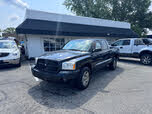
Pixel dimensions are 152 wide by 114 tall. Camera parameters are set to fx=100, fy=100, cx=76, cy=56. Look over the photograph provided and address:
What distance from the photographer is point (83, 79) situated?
356cm

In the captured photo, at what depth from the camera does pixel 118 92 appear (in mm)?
3479

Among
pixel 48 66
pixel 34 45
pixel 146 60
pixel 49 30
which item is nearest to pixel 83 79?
pixel 48 66

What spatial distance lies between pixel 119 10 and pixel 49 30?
88.1ft

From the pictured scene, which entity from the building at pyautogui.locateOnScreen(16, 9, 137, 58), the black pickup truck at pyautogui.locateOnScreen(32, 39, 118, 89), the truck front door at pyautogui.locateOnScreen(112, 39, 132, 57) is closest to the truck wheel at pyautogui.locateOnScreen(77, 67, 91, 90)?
the black pickup truck at pyautogui.locateOnScreen(32, 39, 118, 89)

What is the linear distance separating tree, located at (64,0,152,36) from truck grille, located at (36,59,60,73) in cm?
2734

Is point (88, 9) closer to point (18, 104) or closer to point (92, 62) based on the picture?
point (92, 62)

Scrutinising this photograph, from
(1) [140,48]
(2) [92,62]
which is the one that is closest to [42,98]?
(2) [92,62]

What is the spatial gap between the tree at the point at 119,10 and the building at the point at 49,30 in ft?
52.3

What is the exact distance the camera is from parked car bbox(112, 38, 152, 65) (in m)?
7.37

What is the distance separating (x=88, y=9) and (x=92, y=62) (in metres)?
27.5

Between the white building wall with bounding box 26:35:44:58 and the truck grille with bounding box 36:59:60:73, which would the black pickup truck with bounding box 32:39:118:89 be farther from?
the white building wall with bounding box 26:35:44:58

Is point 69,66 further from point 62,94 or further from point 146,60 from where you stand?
point 146,60

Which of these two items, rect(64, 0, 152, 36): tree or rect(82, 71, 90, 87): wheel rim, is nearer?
rect(82, 71, 90, 87): wheel rim

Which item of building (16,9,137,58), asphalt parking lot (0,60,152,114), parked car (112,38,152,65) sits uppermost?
building (16,9,137,58)
